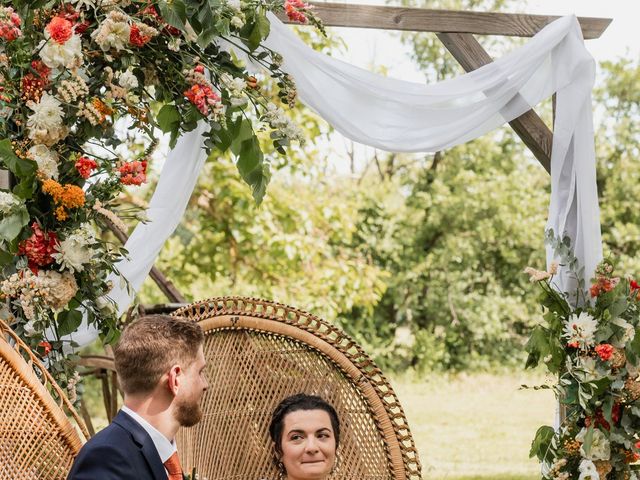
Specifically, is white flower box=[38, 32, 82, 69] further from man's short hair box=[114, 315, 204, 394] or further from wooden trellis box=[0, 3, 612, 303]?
wooden trellis box=[0, 3, 612, 303]

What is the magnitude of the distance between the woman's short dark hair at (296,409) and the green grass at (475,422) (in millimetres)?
3762

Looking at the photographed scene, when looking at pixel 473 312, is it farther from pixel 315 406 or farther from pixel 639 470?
pixel 315 406

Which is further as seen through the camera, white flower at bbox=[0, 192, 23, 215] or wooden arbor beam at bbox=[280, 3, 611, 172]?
wooden arbor beam at bbox=[280, 3, 611, 172]

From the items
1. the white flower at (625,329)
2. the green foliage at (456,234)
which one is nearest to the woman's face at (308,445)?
the white flower at (625,329)

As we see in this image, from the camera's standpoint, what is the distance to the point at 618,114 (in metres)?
10.9

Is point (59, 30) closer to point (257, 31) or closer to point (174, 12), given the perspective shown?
point (174, 12)

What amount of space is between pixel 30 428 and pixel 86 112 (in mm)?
715

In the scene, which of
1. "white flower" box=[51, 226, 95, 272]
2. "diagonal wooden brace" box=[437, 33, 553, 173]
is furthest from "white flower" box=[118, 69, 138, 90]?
"diagonal wooden brace" box=[437, 33, 553, 173]

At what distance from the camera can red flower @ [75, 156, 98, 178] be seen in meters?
2.33

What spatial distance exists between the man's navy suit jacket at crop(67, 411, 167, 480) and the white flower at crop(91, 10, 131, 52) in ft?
2.85

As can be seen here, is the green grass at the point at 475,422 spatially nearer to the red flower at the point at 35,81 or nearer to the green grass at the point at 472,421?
the green grass at the point at 472,421

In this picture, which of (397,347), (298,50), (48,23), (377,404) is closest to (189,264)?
(397,347)

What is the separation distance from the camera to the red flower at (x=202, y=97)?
2367mm

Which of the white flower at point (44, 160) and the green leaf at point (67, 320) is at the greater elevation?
the white flower at point (44, 160)
